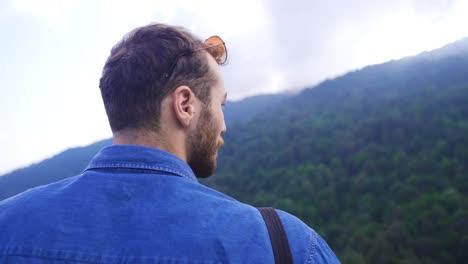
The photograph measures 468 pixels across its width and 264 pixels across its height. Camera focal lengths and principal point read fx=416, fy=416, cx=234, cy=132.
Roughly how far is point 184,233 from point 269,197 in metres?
48.3

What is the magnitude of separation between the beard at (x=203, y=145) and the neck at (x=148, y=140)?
0.25ft

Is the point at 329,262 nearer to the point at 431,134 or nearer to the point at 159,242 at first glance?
the point at 159,242

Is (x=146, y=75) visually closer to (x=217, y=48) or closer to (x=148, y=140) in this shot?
(x=148, y=140)

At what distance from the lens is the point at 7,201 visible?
1.21 metres

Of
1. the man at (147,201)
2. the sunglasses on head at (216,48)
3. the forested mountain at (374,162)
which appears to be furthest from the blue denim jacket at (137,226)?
the forested mountain at (374,162)

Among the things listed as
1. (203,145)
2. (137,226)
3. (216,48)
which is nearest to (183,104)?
(203,145)

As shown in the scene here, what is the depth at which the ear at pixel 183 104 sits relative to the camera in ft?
4.52

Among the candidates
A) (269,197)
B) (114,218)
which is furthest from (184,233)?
(269,197)

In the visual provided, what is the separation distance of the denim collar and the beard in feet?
0.50

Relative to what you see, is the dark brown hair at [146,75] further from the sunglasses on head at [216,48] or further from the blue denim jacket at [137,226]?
the blue denim jacket at [137,226]

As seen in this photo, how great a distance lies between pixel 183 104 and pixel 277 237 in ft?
1.79

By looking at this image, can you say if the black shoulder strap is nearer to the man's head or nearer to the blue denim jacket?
the blue denim jacket

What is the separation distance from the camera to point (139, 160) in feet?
4.13

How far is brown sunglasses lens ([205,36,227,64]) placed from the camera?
1633mm
